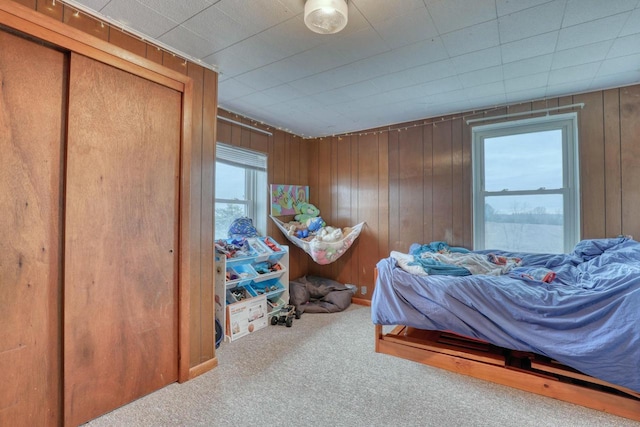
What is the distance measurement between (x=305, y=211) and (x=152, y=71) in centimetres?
251

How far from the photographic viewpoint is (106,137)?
1681 mm

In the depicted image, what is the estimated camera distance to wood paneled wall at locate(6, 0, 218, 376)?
2084mm

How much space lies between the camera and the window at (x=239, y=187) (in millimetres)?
3217

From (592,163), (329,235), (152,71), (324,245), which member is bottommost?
(324,245)

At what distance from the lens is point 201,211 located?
2150 millimetres

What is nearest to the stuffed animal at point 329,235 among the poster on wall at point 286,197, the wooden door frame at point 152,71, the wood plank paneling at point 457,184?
the poster on wall at point 286,197

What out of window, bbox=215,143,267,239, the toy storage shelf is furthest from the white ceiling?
the toy storage shelf

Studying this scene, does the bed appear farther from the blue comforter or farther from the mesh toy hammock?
the mesh toy hammock

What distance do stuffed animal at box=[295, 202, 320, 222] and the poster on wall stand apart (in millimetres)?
50

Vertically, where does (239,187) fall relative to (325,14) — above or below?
below

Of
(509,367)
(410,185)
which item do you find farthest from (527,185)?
(509,367)

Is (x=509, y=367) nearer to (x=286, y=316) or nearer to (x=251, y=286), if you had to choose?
(x=286, y=316)

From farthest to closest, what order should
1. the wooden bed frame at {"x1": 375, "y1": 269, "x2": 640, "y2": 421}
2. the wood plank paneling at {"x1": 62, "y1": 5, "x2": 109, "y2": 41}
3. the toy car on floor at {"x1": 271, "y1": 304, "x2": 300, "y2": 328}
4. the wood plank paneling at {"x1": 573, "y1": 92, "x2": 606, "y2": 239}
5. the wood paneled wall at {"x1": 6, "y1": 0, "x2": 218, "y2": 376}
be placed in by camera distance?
the toy car on floor at {"x1": 271, "y1": 304, "x2": 300, "y2": 328} < the wood plank paneling at {"x1": 573, "y1": 92, "x2": 606, "y2": 239} < the wood paneled wall at {"x1": 6, "y1": 0, "x2": 218, "y2": 376} < the wooden bed frame at {"x1": 375, "y1": 269, "x2": 640, "y2": 421} < the wood plank paneling at {"x1": 62, "y1": 5, "x2": 109, "y2": 41}

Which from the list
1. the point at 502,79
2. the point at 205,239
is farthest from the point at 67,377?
the point at 502,79
